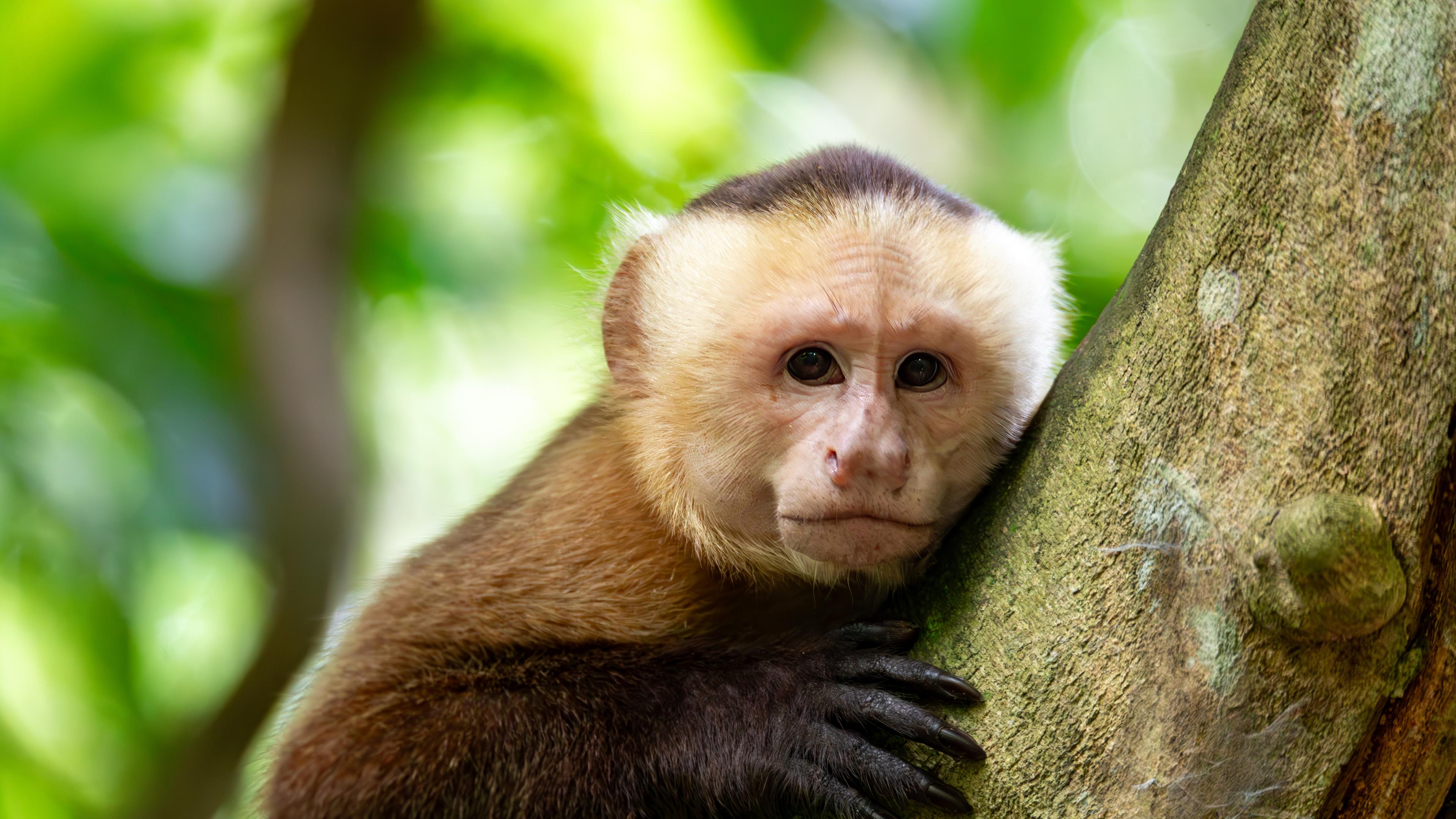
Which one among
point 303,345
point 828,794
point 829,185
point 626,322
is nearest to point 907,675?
point 828,794

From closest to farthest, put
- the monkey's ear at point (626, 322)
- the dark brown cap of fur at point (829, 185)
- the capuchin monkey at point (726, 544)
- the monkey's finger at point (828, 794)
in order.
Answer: the monkey's finger at point (828, 794)
the capuchin monkey at point (726, 544)
the dark brown cap of fur at point (829, 185)
the monkey's ear at point (626, 322)

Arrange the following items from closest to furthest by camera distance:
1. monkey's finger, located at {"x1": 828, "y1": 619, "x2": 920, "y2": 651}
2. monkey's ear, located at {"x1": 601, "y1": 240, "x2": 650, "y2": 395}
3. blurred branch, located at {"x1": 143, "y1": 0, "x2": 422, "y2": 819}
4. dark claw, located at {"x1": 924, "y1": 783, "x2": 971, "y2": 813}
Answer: dark claw, located at {"x1": 924, "y1": 783, "x2": 971, "y2": 813}, monkey's finger, located at {"x1": 828, "y1": 619, "x2": 920, "y2": 651}, monkey's ear, located at {"x1": 601, "y1": 240, "x2": 650, "y2": 395}, blurred branch, located at {"x1": 143, "y1": 0, "x2": 422, "y2": 819}

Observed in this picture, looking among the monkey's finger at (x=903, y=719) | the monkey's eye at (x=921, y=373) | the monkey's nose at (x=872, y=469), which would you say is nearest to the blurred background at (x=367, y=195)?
the monkey's eye at (x=921, y=373)

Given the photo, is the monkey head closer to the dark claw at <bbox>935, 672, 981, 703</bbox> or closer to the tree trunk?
the dark claw at <bbox>935, 672, 981, 703</bbox>

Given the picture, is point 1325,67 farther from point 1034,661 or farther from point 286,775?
point 286,775

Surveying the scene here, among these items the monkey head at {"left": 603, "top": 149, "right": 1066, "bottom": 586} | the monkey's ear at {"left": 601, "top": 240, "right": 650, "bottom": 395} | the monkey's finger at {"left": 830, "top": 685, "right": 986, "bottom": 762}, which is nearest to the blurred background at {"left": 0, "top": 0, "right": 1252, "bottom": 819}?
the monkey's ear at {"left": 601, "top": 240, "right": 650, "bottom": 395}

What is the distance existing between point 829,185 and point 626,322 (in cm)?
77

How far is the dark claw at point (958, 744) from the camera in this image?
203 cm

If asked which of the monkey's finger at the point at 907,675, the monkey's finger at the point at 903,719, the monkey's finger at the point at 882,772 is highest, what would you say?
the monkey's finger at the point at 907,675

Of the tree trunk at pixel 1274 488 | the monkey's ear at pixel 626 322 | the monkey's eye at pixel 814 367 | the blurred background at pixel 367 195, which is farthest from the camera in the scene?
the blurred background at pixel 367 195

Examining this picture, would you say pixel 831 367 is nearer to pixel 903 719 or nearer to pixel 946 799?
pixel 903 719

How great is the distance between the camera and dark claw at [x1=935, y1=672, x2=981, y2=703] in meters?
2.08

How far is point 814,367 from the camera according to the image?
2848mm

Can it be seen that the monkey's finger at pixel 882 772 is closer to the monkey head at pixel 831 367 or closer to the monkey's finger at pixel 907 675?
the monkey's finger at pixel 907 675
